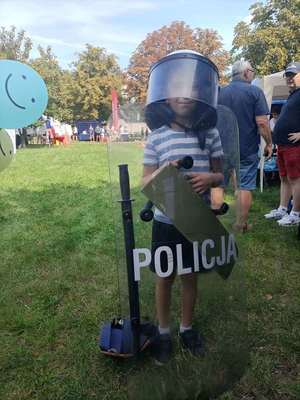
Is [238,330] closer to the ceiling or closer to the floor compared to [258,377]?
closer to the ceiling

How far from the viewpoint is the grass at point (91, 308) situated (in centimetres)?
193

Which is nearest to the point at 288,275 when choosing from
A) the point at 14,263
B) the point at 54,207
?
the point at 14,263

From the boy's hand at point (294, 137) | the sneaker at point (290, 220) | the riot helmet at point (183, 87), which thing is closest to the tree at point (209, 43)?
the riot helmet at point (183, 87)

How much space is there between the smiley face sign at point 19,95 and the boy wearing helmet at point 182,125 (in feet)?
2.08

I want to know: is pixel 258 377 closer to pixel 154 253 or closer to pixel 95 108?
pixel 154 253

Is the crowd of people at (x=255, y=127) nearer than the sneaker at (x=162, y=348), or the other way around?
the sneaker at (x=162, y=348)

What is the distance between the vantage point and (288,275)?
3158 millimetres

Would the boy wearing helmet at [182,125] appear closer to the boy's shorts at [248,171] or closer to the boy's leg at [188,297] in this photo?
the boy's leg at [188,297]

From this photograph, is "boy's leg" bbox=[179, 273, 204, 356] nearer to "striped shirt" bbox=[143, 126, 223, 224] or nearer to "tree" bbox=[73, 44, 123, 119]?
"striped shirt" bbox=[143, 126, 223, 224]

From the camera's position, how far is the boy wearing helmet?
1.58 meters

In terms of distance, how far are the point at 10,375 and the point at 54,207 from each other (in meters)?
3.99

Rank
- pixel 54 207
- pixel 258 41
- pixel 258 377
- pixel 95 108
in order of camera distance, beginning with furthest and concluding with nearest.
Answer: pixel 95 108 → pixel 258 41 → pixel 54 207 → pixel 258 377

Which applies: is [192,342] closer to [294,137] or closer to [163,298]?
[163,298]

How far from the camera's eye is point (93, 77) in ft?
116
